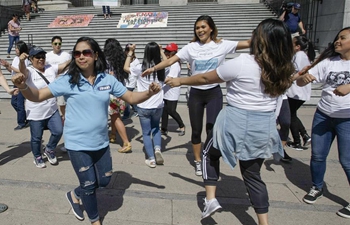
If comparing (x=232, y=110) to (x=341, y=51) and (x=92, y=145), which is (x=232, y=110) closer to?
(x=92, y=145)

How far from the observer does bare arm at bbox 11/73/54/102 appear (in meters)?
2.11

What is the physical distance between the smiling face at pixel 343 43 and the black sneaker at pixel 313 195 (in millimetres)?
1528

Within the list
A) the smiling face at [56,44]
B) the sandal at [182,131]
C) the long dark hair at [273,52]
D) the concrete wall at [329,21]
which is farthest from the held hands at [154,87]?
the concrete wall at [329,21]

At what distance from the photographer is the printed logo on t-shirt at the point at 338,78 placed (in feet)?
9.56

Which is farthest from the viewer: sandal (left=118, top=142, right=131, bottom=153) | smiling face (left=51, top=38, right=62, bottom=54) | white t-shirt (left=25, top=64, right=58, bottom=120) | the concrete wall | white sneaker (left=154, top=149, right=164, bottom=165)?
the concrete wall

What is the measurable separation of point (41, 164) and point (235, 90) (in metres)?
3.11

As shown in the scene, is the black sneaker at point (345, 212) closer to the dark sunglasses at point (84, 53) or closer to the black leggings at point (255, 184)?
the black leggings at point (255, 184)

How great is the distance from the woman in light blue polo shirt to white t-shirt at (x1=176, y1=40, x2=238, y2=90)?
116 centimetres

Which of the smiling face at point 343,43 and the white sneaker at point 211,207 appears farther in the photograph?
the smiling face at point 343,43

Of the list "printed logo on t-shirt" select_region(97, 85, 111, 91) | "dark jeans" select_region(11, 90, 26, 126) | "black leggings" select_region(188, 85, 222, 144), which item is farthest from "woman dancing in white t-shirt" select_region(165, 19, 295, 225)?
"dark jeans" select_region(11, 90, 26, 126)

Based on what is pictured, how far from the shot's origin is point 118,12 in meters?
16.0

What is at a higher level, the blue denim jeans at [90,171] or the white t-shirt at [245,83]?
the white t-shirt at [245,83]

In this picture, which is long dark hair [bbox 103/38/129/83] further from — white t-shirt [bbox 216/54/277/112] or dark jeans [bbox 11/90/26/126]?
white t-shirt [bbox 216/54/277/112]

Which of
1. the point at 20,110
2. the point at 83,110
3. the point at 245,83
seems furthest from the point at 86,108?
the point at 20,110
